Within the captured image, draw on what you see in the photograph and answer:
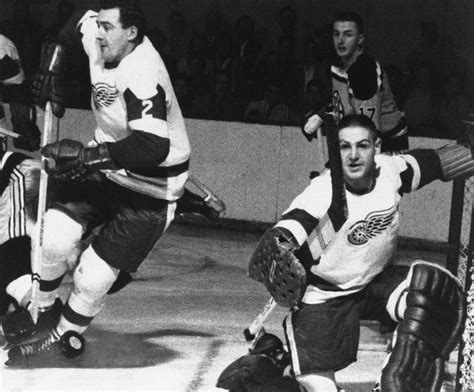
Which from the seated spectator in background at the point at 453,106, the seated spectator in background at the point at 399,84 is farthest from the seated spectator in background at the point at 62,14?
the seated spectator in background at the point at 453,106

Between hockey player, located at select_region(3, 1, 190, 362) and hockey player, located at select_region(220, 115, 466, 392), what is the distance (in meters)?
0.88

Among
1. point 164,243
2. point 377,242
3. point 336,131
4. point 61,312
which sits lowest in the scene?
point 164,243

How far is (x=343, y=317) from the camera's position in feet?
16.5

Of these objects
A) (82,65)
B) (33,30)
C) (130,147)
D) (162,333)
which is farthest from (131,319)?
(33,30)

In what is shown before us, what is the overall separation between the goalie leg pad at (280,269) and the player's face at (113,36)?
137cm

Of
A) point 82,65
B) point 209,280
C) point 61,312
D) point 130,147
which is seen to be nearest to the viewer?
point 130,147

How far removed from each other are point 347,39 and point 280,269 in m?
2.38

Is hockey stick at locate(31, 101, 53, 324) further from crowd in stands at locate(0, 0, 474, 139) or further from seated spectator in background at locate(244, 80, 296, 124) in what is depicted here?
seated spectator in background at locate(244, 80, 296, 124)

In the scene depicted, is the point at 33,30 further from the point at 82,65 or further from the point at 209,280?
the point at 209,280

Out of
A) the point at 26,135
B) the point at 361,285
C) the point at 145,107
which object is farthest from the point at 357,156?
the point at 26,135

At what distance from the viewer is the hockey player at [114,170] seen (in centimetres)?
541

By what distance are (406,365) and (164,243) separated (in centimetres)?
440

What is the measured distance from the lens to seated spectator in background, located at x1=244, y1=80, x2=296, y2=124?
9.75 m

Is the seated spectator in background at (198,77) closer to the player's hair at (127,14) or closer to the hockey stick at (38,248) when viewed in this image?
the hockey stick at (38,248)
